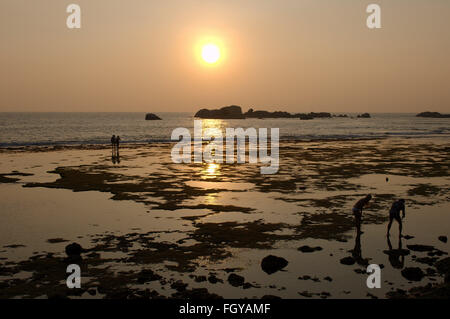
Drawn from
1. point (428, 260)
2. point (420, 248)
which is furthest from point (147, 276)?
point (420, 248)

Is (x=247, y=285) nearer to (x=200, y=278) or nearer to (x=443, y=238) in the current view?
(x=200, y=278)

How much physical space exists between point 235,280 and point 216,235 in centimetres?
431

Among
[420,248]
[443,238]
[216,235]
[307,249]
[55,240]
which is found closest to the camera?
[420,248]

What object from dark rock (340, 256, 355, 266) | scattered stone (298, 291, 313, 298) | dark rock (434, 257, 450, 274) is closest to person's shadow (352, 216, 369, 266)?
dark rock (340, 256, 355, 266)

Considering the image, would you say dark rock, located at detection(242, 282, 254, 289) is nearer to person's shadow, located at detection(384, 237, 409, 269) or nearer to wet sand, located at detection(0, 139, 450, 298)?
wet sand, located at detection(0, 139, 450, 298)

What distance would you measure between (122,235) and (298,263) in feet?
22.0

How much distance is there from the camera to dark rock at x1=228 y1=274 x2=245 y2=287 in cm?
1114

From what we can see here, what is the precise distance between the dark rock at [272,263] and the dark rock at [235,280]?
104cm

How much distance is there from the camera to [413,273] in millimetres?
11461

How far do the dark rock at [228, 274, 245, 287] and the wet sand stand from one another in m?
0.03

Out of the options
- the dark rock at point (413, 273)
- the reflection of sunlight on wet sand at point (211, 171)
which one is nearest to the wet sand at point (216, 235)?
the dark rock at point (413, 273)

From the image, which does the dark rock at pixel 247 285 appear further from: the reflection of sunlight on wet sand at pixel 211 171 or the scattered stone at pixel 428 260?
the reflection of sunlight on wet sand at pixel 211 171
